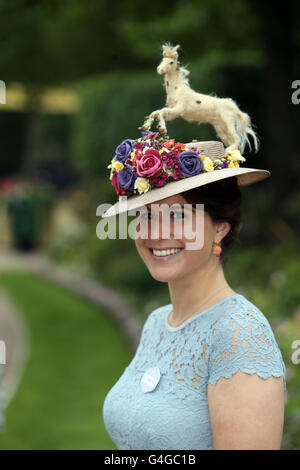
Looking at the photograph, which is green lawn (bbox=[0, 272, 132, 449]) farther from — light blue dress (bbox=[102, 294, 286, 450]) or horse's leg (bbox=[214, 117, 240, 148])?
horse's leg (bbox=[214, 117, 240, 148])

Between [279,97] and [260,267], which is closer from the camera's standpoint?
[260,267]

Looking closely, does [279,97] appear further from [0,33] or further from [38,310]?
[0,33]

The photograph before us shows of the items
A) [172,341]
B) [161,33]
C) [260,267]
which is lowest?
[172,341]

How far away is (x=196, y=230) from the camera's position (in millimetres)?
2289

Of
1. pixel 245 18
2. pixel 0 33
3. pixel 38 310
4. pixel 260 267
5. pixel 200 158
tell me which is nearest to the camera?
pixel 200 158

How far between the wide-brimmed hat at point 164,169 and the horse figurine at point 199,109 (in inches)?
6.5

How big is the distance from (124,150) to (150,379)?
2.63 ft

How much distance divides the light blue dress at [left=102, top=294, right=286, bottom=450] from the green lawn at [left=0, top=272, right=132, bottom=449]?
3803mm

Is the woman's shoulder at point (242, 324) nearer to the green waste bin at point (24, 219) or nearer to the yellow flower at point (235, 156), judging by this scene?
the yellow flower at point (235, 156)

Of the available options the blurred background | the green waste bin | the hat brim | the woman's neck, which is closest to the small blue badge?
the woman's neck

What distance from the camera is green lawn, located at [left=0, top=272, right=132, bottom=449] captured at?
6.19 meters

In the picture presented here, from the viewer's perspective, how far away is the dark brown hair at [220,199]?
7.44 feet

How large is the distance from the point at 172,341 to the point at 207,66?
9910 millimetres

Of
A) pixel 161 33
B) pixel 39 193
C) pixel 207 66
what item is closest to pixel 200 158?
pixel 207 66
